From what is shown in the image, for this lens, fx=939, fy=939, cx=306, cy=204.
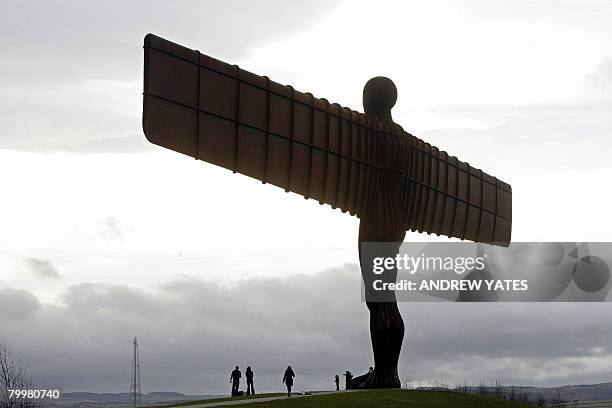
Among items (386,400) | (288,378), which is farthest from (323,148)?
(386,400)

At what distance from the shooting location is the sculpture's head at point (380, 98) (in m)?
25.3

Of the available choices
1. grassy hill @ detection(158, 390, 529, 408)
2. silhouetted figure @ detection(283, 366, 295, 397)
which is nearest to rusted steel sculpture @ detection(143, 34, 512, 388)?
grassy hill @ detection(158, 390, 529, 408)

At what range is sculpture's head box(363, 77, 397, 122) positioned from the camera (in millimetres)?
25281

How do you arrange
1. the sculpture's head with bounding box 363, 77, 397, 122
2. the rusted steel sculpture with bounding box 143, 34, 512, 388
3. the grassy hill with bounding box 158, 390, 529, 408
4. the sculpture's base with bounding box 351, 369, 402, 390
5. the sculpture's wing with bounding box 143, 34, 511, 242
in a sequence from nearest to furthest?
the sculpture's wing with bounding box 143, 34, 511, 242, the rusted steel sculpture with bounding box 143, 34, 512, 388, the grassy hill with bounding box 158, 390, 529, 408, the sculpture's base with bounding box 351, 369, 402, 390, the sculpture's head with bounding box 363, 77, 397, 122

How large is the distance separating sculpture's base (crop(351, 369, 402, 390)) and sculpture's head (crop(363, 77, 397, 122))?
669 cm

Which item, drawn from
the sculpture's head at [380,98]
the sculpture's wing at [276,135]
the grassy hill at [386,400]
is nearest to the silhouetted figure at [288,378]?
the grassy hill at [386,400]

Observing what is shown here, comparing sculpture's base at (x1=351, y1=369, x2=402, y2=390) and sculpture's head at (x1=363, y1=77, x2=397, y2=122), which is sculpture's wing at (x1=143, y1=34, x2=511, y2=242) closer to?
sculpture's head at (x1=363, y1=77, x2=397, y2=122)

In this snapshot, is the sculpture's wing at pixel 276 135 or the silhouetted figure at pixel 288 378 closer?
the sculpture's wing at pixel 276 135

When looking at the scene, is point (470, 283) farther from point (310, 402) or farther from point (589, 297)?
point (310, 402)

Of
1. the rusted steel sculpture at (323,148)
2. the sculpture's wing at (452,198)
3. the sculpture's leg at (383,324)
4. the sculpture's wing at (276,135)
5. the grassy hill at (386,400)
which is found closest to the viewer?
the sculpture's wing at (276,135)

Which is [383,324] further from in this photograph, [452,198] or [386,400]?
[452,198]

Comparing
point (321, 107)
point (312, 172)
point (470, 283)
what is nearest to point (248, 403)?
point (312, 172)

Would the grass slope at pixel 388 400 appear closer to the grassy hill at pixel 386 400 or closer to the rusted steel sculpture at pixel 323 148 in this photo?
the grassy hill at pixel 386 400

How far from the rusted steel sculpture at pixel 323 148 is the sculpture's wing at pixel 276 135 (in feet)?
0.08
